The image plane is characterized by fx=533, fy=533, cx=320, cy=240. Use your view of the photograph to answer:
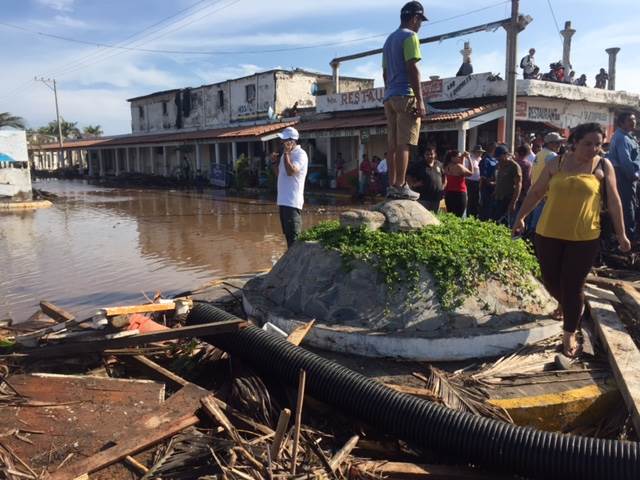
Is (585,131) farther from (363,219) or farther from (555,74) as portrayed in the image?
(555,74)

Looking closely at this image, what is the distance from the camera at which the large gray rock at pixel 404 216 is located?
4871 millimetres

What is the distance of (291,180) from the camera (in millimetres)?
6230

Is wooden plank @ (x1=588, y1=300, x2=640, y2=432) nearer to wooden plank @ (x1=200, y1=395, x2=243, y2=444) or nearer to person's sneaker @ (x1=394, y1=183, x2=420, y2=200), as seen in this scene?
person's sneaker @ (x1=394, y1=183, x2=420, y2=200)

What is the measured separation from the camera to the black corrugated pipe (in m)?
2.82

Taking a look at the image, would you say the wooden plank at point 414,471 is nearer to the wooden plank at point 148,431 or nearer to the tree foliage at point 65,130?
the wooden plank at point 148,431

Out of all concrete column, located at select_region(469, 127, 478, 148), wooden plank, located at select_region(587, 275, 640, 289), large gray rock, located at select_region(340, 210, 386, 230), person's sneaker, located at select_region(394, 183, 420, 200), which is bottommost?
wooden plank, located at select_region(587, 275, 640, 289)

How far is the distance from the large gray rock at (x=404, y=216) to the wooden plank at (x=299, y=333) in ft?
4.00

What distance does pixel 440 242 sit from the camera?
455 centimetres

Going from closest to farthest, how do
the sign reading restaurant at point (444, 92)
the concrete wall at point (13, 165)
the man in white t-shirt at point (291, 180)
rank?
1. the man in white t-shirt at point (291, 180)
2. the sign reading restaurant at point (444, 92)
3. the concrete wall at point (13, 165)

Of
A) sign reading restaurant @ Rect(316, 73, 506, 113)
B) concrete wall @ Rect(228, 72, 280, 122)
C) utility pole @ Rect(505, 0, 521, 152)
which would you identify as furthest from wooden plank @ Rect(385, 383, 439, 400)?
concrete wall @ Rect(228, 72, 280, 122)

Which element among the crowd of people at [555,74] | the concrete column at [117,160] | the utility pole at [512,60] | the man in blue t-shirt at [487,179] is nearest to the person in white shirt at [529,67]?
the crowd of people at [555,74]

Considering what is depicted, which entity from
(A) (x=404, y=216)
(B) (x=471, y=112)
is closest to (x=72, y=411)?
(A) (x=404, y=216)

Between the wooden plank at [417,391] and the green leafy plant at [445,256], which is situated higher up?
the green leafy plant at [445,256]

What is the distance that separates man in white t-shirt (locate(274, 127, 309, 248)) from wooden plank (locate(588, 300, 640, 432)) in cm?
321
